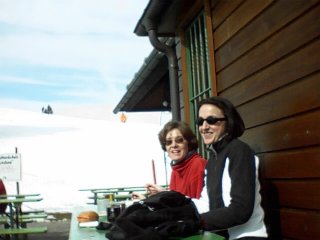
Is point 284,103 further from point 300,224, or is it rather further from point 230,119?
point 300,224

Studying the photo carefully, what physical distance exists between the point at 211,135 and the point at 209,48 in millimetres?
1349

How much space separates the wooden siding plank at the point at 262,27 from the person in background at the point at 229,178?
496 millimetres

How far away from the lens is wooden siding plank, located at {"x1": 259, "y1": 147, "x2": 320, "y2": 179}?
2.44 metres

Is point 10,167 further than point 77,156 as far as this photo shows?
No

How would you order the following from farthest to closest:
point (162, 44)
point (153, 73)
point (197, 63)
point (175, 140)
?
point (153, 73), point (162, 44), point (197, 63), point (175, 140)

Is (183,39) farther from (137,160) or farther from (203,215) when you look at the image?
(137,160)

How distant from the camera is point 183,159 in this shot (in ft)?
11.3

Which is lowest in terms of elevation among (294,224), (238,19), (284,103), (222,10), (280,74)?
(294,224)

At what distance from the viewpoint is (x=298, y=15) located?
2.52 meters

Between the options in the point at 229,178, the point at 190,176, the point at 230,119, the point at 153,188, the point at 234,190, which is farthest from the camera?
the point at 190,176

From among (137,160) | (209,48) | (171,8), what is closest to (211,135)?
(209,48)

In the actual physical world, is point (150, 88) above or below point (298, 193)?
above

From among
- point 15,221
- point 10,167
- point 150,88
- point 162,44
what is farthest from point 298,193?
point 10,167

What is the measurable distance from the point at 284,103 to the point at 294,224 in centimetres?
62
